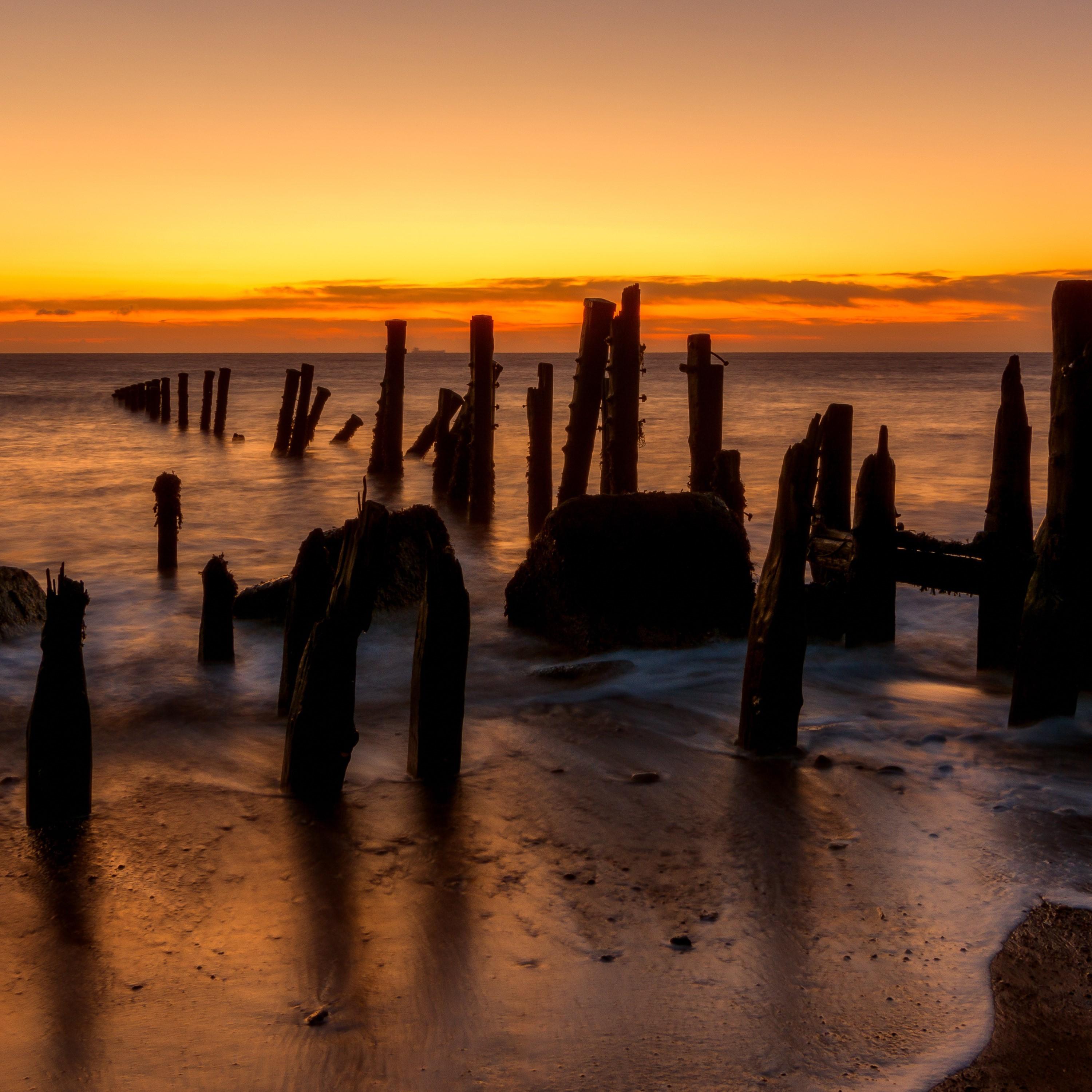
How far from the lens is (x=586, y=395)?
11.1 metres

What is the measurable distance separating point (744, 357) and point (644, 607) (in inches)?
6823

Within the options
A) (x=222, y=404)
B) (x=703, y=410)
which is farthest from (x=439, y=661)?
(x=222, y=404)

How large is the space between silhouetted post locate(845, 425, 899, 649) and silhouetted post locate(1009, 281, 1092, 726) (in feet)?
4.34

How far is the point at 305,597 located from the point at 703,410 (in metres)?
5.64

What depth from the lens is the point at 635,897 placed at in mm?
4133

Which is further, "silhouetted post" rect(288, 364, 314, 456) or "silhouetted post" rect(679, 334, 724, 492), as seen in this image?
"silhouetted post" rect(288, 364, 314, 456)

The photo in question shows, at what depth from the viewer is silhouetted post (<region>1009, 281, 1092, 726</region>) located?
5.56 metres

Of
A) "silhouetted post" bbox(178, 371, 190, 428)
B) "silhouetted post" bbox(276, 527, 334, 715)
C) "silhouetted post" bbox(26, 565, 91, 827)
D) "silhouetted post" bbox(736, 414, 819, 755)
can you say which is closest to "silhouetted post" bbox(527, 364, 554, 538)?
"silhouetted post" bbox(276, 527, 334, 715)

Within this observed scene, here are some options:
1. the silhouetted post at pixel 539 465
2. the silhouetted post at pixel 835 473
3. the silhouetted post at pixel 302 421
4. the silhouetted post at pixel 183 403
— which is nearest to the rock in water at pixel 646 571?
the silhouetted post at pixel 835 473

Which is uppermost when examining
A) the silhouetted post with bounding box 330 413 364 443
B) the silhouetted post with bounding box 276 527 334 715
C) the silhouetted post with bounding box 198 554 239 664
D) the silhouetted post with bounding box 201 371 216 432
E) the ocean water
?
the silhouetted post with bounding box 201 371 216 432

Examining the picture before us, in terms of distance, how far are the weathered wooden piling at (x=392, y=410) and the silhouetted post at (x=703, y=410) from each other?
28.4 feet

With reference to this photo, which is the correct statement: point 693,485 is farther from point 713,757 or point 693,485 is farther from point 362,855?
point 362,855

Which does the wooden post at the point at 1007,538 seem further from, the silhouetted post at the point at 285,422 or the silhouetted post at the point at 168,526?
the silhouetted post at the point at 285,422

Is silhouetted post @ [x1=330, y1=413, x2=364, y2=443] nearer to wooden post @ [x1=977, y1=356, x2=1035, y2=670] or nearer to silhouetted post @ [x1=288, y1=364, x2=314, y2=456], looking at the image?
silhouetted post @ [x1=288, y1=364, x2=314, y2=456]
